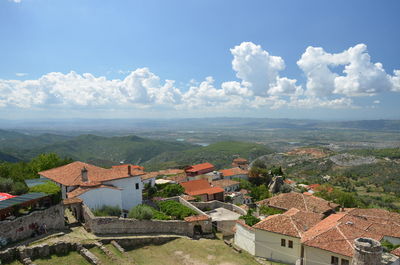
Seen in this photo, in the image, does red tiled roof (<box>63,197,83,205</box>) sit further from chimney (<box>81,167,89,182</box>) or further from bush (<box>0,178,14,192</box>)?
bush (<box>0,178,14,192</box>)

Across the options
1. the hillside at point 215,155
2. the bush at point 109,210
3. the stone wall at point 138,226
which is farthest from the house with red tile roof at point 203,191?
the hillside at point 215,155

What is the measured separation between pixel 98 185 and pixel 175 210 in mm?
7742

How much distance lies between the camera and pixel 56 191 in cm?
2045

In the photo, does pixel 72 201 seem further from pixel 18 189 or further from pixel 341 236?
pixel 341 236

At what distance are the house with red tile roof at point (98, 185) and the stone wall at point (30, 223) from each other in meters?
3.44

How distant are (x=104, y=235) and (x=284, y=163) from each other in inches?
3748

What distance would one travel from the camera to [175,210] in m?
28.0

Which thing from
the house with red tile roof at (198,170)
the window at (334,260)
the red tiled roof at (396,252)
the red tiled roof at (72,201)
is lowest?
the house with red tile roof at (198,170)

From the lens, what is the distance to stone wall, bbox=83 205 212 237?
20.7 meters

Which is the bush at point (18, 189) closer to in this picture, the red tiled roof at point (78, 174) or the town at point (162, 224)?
the town at point (162, 224)

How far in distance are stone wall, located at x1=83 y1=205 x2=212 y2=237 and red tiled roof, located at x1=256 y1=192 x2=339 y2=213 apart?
32.3 feet

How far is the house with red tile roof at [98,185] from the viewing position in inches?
963

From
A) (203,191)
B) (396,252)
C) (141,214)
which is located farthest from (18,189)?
(396,252)

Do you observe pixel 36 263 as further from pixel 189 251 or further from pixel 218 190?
pixel 218 190
